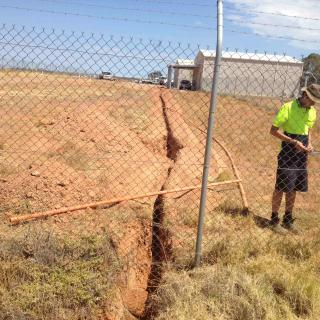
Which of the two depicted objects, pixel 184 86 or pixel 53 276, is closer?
pixel 53 276

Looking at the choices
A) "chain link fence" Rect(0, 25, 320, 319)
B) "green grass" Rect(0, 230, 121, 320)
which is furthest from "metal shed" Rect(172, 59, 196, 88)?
"green grass" Rect(0, 230, 121, 320)

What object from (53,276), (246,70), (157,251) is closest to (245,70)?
(246,70)

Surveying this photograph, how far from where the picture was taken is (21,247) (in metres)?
4.81

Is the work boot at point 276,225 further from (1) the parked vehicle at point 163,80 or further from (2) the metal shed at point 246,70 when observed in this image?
(1) the parked vehicle at point 163,80

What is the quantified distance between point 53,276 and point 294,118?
3608mm

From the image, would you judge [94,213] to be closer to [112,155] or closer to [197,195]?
[197,195]

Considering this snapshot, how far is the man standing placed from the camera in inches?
242

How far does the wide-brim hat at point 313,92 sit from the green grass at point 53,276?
10.3 ft

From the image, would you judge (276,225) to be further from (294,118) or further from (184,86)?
(184,86)

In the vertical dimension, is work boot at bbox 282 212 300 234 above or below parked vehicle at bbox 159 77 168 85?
below

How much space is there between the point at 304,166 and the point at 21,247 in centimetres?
379

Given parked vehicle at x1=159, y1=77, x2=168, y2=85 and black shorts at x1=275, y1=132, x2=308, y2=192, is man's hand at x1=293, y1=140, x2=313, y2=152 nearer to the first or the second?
black shorts at x1=275, y1=132, x2=308, y2=192

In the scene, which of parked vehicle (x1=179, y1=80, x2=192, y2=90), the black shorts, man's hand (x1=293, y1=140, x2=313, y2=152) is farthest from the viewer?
parked vehicle (x1=179, y1=80, x2=192, y2=90)

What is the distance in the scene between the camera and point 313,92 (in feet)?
19.4
